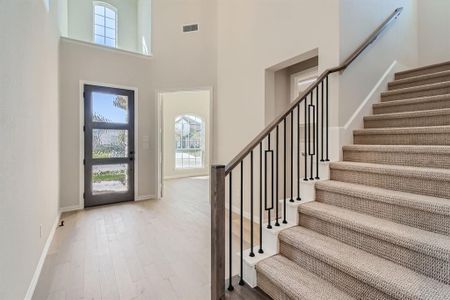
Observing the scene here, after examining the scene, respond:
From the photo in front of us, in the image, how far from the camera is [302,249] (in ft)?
5.67

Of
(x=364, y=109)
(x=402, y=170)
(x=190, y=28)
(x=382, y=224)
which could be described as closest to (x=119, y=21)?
(x=190, y=28)

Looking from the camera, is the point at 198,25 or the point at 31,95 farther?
the point at 198,25

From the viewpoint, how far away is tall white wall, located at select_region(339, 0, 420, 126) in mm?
2541

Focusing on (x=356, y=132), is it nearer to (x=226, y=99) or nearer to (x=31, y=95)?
(x=226, y=99)

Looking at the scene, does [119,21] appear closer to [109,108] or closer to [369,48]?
[109,108]

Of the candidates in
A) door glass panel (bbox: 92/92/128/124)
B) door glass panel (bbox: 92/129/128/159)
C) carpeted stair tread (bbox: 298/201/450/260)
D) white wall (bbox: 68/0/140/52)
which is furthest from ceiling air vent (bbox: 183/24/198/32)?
carpeted stair tread (bbox: 298/201/450/260)

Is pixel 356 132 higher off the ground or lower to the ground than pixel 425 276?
higher

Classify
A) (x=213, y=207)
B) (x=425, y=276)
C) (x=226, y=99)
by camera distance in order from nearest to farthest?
(x=425, y=276) → (x=213, y=207) → (x=226, y=99)

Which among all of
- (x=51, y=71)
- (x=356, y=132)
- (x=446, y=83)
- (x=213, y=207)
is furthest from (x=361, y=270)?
(x=51, y=71)

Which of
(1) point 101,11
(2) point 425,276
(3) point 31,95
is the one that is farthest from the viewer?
(1) point 101,11

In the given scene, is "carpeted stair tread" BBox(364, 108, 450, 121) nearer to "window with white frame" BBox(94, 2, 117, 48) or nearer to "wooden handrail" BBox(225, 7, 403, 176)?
"wooden handrail" BBox(225, 7, 403, 176)

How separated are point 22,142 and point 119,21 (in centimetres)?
649

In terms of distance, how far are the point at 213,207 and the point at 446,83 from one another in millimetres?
2664

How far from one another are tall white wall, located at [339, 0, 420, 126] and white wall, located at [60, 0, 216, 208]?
2564mm
